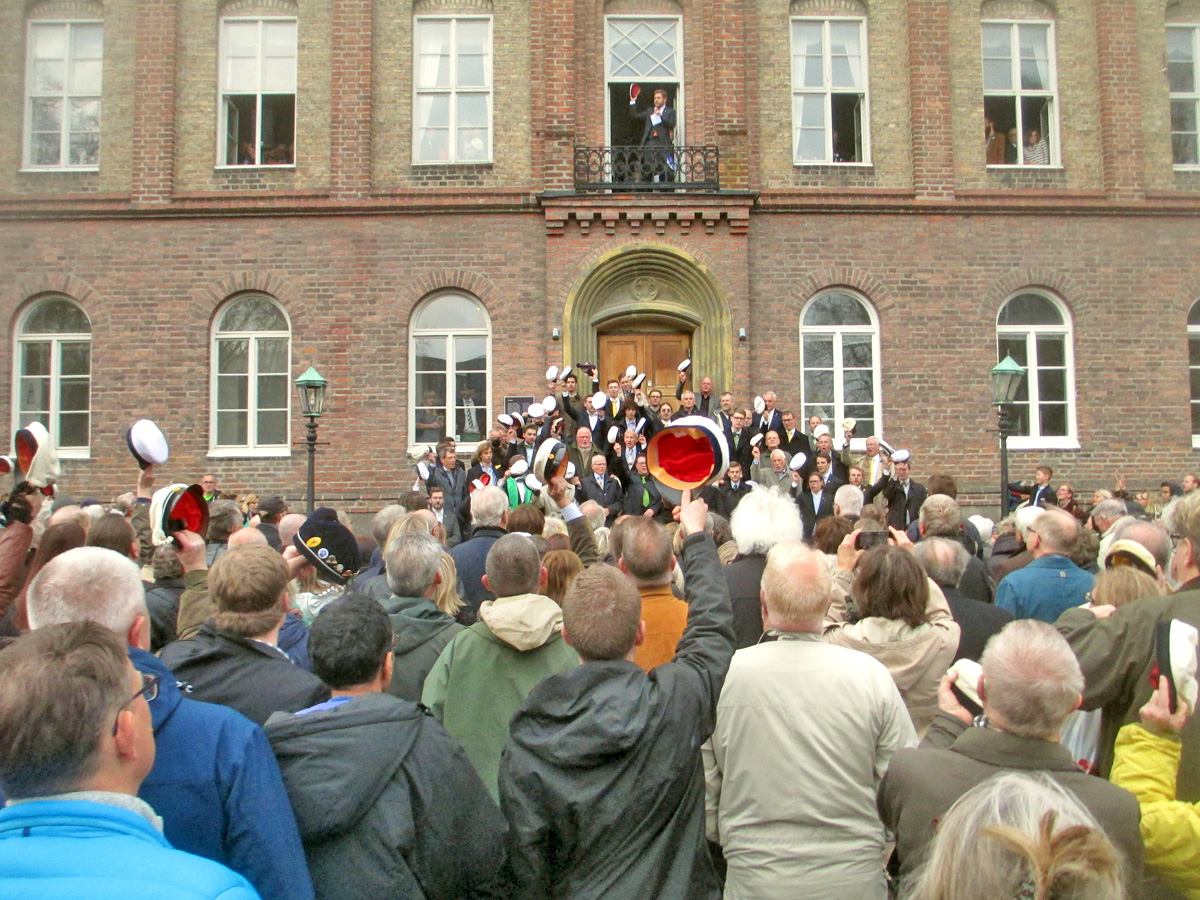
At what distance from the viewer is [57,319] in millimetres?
16578

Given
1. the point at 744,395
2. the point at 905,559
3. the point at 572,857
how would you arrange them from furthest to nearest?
the point at 744,395 < the point at 905,559 < the point at 572,857

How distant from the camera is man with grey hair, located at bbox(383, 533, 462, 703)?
13.0 feet

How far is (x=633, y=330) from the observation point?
16.7 metres

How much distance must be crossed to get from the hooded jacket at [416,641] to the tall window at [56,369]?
1442 centimetres

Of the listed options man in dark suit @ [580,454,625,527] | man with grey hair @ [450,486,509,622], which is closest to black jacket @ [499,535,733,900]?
man with grey hair @ [450,486,509,622]

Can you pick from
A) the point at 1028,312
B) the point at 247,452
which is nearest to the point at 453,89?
the point at 247,452


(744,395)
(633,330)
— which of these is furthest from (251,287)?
(744,395)

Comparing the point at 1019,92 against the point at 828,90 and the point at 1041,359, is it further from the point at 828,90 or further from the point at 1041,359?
the point at 1041,359

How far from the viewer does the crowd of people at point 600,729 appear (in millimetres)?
1903

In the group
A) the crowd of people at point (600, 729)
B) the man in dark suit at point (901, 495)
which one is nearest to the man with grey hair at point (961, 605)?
the crowd of people at point (600, 729)

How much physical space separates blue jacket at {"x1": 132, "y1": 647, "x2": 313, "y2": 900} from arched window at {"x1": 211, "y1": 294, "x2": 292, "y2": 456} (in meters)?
14.6

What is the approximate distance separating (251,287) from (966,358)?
11237mm

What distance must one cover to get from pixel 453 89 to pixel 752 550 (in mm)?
13687

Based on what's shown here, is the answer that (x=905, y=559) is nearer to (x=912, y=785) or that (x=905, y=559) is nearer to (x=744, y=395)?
(x=912, y=785)
